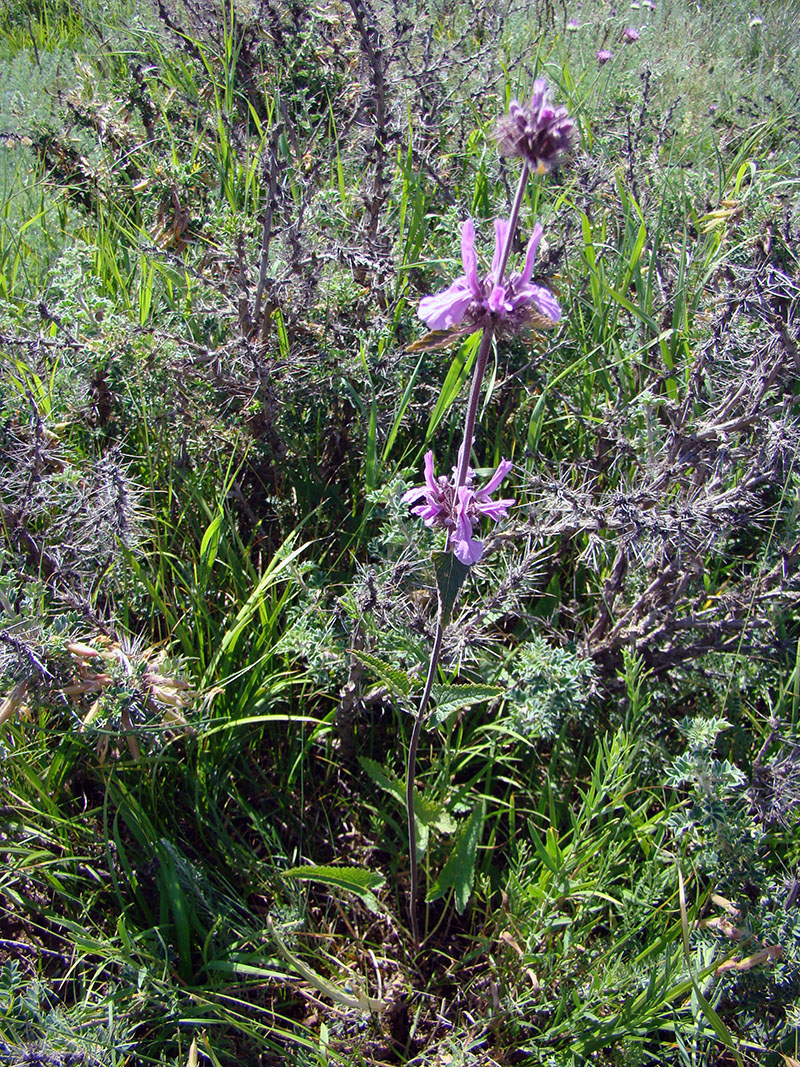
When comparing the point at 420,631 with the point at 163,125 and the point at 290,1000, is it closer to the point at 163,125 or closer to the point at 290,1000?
the point at 290,1000

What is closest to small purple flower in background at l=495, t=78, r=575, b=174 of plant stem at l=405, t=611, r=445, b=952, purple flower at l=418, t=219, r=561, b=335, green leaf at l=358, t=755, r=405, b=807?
purple flower at l=418, t=219, r=561, b=335

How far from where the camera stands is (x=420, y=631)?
1.79 m

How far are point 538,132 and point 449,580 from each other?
74 cm

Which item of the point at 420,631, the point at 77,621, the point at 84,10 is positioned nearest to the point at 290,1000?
the point at 420,631

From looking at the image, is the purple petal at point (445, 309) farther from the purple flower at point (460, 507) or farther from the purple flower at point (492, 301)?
the purple flower at point (460, 507)

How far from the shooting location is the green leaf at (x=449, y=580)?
123 centimetres

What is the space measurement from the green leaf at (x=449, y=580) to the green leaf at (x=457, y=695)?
0.37 meters

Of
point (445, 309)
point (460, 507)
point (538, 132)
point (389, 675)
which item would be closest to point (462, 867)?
point (389, 675)

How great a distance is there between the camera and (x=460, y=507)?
125 centimetres

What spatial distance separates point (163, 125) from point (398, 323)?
5.30ft

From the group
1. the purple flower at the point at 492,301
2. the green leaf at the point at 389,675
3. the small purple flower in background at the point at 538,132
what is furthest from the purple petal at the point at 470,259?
the green leaf at the point at 389,675

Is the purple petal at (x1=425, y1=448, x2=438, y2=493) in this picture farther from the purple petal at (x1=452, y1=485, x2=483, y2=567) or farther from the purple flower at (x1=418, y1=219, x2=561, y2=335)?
the purple flower at (x1=418, y1=219, x2=561, y2=335)

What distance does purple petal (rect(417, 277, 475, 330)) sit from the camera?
1092mm

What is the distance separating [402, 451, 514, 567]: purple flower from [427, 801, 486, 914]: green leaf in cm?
86
